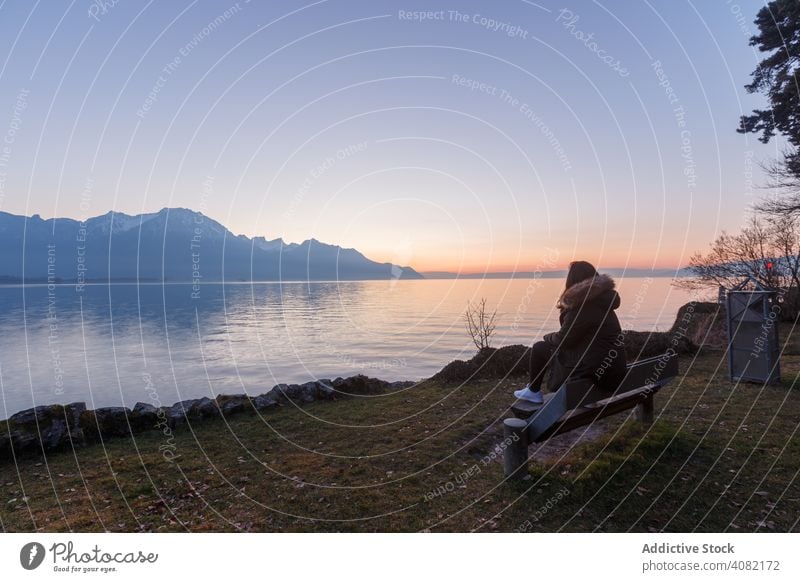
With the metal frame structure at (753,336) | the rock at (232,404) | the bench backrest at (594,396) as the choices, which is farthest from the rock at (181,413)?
the metal frame structure at (753,336)

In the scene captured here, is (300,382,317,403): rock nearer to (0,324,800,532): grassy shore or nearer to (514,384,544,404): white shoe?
(0,324,800,532): grassy shore

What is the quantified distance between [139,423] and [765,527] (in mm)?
8869

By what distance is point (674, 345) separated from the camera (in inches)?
498

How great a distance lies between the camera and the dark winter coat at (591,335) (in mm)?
4836

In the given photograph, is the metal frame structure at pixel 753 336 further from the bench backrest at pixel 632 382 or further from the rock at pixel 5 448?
the rock at pixel 5 448

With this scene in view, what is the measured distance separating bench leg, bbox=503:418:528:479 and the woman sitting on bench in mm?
436

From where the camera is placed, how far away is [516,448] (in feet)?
16.3

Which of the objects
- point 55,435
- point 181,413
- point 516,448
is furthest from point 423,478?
point 55,435

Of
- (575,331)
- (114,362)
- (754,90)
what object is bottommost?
(114,362)

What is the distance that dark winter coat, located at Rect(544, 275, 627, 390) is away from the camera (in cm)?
484

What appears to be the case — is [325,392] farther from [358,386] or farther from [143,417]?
[143,417]
